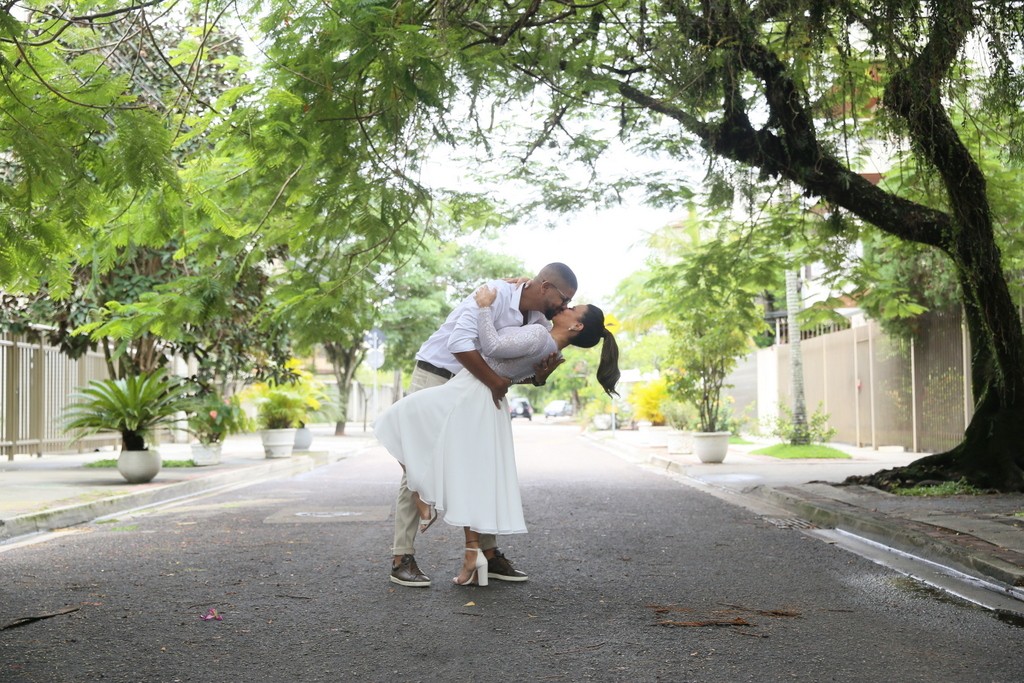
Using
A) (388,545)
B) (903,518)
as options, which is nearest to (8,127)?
(388,545)

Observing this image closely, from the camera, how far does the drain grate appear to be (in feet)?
33.8

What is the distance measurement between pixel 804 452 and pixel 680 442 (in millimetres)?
3535

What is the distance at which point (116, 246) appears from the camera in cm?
768

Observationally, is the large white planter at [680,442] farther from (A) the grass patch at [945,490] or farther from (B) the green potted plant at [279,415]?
(A) the grass patch at [945,490]

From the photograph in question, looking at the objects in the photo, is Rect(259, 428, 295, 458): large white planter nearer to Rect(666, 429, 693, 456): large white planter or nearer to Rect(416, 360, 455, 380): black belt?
Rect(666, 429, 693, 456): large white planter

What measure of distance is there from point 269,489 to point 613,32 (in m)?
8.29

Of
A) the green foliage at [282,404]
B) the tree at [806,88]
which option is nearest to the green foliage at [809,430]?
the tree at [806,88]

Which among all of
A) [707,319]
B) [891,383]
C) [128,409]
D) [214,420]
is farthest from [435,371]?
[891,383]

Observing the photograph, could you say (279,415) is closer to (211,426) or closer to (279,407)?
(279,407)

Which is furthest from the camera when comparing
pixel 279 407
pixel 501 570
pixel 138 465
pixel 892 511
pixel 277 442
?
pixel 279 407

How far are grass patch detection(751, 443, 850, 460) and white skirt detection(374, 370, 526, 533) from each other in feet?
52.0

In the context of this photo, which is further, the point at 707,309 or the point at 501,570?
the point at 707,309

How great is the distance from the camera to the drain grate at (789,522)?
10.3 meters

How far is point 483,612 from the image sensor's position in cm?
570
